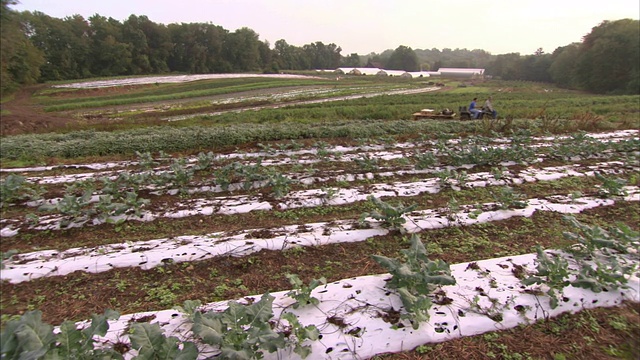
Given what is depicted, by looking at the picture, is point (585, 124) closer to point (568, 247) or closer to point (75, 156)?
point (568, 247)

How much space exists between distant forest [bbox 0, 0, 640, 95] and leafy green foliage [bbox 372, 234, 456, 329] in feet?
123

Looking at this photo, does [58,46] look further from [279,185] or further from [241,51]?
[279,185]

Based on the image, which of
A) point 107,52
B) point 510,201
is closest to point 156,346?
point 510,201

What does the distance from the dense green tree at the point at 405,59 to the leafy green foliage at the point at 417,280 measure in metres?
113

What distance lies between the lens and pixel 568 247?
3.75 metres

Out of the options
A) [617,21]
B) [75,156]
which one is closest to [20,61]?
[75,156]

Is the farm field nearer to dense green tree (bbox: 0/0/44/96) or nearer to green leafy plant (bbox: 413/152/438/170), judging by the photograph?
green leafy plant (bbox: 413/152/438/170)

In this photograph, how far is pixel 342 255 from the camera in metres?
4.01

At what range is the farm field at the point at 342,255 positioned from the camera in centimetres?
262

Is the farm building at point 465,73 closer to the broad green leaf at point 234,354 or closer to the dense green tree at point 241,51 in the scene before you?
the dense green tree at point 241,51

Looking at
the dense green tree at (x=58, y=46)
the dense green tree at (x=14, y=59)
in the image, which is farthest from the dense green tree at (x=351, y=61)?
the dense green tree at (x=14, y=59)

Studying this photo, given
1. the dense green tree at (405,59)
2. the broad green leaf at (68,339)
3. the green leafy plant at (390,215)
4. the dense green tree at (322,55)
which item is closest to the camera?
the broad green leaf at (68,339)

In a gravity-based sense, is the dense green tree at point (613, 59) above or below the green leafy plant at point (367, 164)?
above

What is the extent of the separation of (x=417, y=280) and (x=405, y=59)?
377 ft
